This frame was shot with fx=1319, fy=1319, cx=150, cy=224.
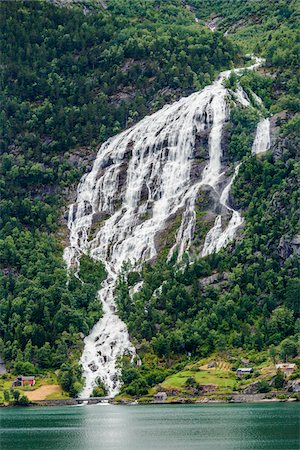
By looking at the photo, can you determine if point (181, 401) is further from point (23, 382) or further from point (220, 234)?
point (220, 234)

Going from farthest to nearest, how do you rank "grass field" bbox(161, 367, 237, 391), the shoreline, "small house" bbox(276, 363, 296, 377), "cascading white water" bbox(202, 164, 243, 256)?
"cascading white water" bbox(202, 164, 243, 256), "grass field" bbox(161, 367, 237, 391), "small house" bbox(276, 363, 296, 377), the shoreline

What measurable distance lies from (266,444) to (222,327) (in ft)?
201

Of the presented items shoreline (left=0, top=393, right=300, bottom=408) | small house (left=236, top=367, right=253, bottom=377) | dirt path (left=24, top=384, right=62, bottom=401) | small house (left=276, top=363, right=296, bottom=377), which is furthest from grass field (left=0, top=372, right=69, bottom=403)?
small house (left=276, top=363, right=296, bottom=377)

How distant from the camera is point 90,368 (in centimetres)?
17138

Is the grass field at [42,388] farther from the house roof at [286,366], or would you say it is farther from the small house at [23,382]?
the house roof at [286,366]

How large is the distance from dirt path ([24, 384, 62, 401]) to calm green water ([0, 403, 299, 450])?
989cm

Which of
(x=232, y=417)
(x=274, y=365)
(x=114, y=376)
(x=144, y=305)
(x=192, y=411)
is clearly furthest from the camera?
(x=144, y=305)

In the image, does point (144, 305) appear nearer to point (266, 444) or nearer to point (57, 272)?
point (57, 272)

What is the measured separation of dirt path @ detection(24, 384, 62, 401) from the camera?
531 ft

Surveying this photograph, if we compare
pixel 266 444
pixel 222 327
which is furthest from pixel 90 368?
pixel 266 444

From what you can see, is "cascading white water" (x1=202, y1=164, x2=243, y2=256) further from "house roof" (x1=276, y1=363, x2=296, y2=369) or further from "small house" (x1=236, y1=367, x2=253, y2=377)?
"house roof" (x1=276, y1=363, x2=296, y2=369)

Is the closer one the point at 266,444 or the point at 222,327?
the point at 266,444

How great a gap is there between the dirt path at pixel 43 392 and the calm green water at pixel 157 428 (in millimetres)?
9887

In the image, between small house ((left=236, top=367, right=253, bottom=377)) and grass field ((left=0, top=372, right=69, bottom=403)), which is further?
grass field ((left=0, top=372, right=69, bottom=403))
